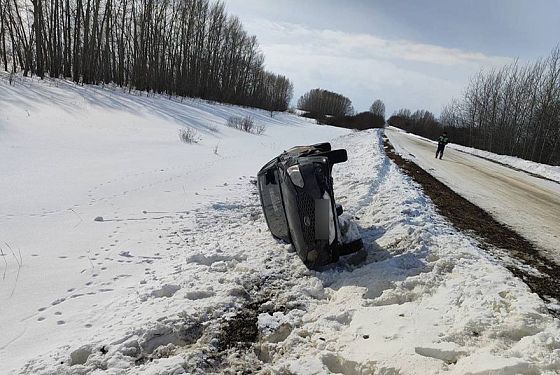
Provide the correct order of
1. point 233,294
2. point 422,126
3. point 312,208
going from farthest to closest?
point 422,126 < point 312,208 < point 233,294

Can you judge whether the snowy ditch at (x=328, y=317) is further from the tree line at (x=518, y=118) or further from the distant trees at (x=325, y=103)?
the distant trees at (x=325, y=103)

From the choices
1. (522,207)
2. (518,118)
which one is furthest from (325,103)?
(522,207)

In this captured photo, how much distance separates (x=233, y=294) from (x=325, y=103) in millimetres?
136821

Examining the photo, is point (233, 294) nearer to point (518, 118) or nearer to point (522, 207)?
point (522, 207)

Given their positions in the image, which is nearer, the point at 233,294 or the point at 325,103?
the point at 233,294

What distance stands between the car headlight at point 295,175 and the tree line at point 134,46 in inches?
1119

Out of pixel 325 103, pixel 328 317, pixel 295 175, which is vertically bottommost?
pixel 328 317

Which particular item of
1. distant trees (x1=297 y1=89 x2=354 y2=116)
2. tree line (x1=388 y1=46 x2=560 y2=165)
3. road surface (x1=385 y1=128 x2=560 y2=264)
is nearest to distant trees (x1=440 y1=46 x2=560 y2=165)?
tree line (x1=388 y1=46 x2=560 y2=165)


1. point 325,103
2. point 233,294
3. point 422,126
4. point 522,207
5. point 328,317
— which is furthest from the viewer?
point 325,103

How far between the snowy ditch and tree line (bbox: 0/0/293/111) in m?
28.4

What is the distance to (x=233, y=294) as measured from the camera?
12.6ft

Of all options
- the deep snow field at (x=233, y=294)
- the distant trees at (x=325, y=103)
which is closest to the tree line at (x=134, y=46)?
the deep snow field at (x=233, y=294)

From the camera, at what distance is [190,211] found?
7.01 meters

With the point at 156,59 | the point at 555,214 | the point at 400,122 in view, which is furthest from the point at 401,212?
the point at 400,122
